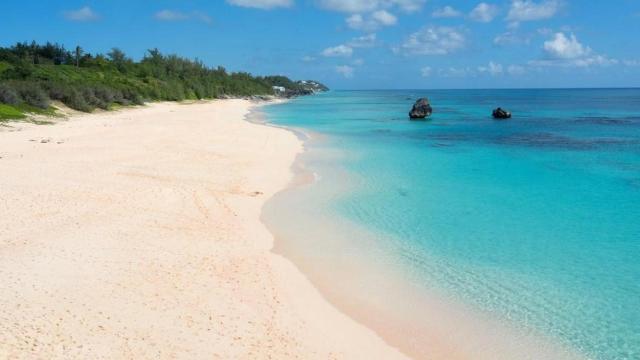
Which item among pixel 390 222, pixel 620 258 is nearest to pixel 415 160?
pixel 390 222

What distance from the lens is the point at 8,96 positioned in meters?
36.5

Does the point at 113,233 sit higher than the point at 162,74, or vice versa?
the point at 162,74

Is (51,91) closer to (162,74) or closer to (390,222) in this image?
(390,222)

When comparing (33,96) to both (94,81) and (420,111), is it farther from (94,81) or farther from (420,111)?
(420,111)

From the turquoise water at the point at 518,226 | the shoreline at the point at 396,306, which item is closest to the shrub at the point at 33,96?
the turquoise water at the point at 518,226

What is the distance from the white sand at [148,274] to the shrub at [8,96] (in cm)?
2028

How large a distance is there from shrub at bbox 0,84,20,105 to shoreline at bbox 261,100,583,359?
3024 cm

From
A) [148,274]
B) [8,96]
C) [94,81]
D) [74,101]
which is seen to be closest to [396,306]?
[148,274]

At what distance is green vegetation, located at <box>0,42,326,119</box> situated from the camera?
39.7 m

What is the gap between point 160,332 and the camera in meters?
7.78

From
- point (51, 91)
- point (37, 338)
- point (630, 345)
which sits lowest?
point (630, 345)

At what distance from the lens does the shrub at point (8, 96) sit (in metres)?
36.2

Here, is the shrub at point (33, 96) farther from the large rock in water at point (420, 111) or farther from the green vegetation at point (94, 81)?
the large rock in water at point (420, 111)

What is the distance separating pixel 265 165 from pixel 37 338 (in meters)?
17.1
